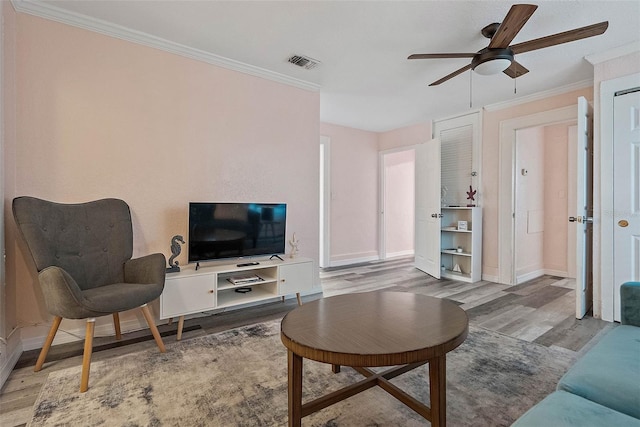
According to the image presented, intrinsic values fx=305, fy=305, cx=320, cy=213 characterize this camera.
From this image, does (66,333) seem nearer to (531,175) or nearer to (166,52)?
(166,52)

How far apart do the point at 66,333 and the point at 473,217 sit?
480 centimetres

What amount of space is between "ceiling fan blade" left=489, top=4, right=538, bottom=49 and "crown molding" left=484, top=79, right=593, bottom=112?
215cm

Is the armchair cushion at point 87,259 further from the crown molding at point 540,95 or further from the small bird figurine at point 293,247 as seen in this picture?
the crown molding at point 540,95

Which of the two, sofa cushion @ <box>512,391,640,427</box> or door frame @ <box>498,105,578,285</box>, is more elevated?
door frame @ <box>498,105,578,285</box>

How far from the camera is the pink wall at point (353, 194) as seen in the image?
553 cm

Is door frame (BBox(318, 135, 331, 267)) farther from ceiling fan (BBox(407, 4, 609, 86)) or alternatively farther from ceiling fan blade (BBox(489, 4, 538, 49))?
ceiling fan blade (BBox(489, 4, 538, 49))

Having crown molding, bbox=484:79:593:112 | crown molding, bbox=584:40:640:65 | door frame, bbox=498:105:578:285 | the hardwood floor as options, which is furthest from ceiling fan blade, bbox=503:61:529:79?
the hardwood floor

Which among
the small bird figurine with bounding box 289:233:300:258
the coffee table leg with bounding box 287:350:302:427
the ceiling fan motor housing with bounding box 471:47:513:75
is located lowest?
the coffee table leg with bounding box 287:350:302:427

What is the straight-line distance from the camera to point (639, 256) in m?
2.72

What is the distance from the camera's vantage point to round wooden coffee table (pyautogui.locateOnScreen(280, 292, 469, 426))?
1258 millimetres

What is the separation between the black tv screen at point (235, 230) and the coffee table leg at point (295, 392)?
1783 millimetres

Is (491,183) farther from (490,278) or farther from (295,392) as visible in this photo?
(295,392)

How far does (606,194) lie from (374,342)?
3.02 m

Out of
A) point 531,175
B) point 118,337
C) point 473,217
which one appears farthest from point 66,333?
point 531,175
